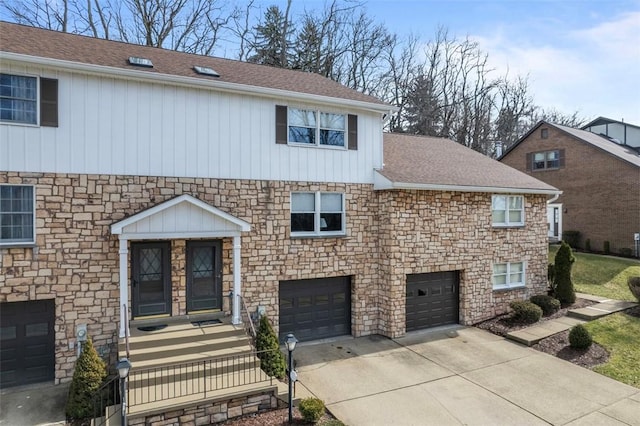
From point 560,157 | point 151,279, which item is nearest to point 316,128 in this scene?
point 151,279

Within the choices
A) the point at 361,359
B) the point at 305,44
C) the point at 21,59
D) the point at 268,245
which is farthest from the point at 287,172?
the point at 305,44

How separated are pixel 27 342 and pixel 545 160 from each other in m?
29.5

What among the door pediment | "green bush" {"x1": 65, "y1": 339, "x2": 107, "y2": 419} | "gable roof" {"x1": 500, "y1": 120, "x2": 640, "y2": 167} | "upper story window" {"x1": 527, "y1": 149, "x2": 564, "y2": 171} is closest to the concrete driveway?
the door pediment

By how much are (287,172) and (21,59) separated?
21.3ft

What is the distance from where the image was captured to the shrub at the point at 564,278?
48.1ft

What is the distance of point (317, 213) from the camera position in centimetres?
1157

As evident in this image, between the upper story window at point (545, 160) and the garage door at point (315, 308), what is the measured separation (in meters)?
21.2

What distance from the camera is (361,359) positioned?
1030 cm

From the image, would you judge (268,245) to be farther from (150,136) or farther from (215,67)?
(215,67)

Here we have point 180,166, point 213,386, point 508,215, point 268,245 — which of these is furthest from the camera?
point 508,215

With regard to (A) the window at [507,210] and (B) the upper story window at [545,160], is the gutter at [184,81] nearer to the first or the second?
(A) the window at [507,210]

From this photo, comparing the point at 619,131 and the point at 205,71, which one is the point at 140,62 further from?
the point at 619,131

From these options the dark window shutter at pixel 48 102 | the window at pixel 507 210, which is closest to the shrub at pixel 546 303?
the window at pixel 507 210

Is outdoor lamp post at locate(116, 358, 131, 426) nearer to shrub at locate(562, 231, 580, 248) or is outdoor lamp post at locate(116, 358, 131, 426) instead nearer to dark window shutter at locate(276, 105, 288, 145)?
dark window shutter at locate(276, 105, 288, 145)
